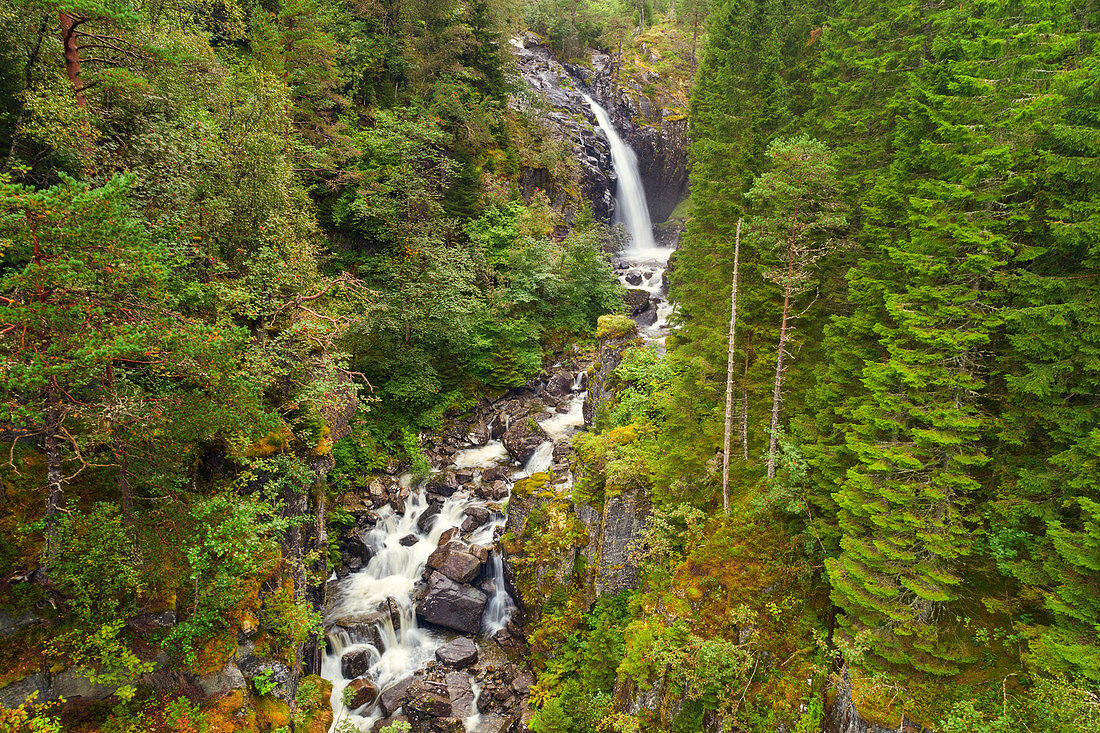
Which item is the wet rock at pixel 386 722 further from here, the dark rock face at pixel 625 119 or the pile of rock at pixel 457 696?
the dark rock face at pixel 625 119

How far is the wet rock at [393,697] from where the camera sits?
49.5ft

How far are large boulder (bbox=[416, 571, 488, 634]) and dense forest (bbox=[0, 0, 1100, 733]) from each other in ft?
5.52

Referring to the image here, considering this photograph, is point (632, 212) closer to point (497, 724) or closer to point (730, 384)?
point (730, 384)

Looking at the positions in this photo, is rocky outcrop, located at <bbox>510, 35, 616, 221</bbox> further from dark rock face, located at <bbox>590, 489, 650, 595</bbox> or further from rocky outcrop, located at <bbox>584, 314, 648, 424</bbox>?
dark rock face, located at <bbox>590, 489, 650, 595</bbox>

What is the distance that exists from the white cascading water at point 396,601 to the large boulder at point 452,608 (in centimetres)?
44

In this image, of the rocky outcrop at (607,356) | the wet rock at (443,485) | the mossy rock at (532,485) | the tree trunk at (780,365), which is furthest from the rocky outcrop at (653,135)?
the tree trunk at (780,365)

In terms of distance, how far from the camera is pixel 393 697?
602 inches

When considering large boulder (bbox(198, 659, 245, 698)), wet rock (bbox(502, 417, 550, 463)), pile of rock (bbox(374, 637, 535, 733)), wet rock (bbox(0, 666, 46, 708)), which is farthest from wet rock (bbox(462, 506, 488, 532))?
wet rock (bbox(0, 666, 46, 708))

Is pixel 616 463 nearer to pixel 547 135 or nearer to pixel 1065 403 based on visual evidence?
pixel 1065 403

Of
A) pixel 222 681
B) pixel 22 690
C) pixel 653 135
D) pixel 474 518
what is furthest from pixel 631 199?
pixel 22 690

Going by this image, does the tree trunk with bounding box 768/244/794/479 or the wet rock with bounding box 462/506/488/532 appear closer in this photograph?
the tree trunk with bounding box 768/244/794/479

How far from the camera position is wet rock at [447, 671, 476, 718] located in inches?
599

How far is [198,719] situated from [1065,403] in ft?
58.7

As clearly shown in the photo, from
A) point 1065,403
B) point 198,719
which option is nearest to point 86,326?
point 198,719
